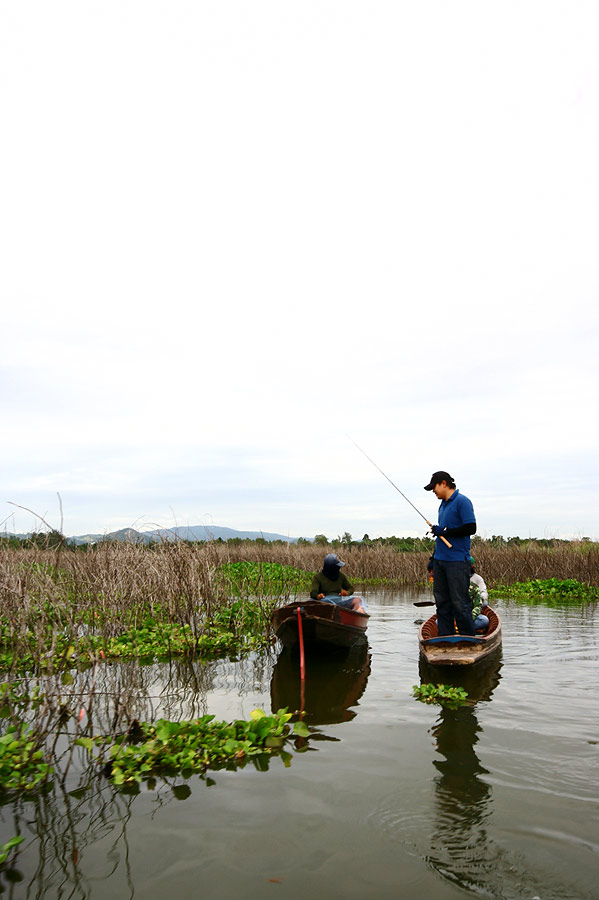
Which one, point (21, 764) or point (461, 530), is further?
point (461, 530)

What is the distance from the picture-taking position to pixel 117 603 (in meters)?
6.91

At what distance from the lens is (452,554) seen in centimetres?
832

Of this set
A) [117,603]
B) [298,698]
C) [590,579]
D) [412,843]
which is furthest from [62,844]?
[590,579]

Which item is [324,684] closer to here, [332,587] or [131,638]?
[332,587]

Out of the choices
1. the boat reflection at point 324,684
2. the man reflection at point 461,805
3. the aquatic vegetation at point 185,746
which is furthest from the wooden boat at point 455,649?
the aquatic vegetation at point 185,746

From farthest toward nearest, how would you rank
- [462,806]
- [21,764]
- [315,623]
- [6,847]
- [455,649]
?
[315,623]
[455,649]
[21,764]
[462,806]
[6,847]

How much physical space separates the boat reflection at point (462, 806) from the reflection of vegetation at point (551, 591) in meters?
13.2

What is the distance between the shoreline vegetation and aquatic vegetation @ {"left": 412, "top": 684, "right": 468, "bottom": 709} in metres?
1.88

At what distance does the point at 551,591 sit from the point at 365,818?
17528 millimetres

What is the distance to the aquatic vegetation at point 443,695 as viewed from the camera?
7.16 metres

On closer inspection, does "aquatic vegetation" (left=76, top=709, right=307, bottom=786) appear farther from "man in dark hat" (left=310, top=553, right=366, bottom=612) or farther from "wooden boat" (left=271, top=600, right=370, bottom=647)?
"man in dark hat" (left=310, top=553, right=366, bottom=612)

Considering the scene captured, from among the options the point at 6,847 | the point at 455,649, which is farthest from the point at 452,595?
the point at 6,847

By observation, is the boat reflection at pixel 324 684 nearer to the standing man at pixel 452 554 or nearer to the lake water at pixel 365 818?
the lake water at pixel 365 818

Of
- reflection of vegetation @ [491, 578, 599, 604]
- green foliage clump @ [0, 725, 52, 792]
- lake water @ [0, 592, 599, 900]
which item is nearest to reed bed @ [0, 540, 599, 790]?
green foliage clump @ [0, 725, 52, 792]
